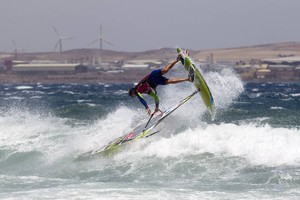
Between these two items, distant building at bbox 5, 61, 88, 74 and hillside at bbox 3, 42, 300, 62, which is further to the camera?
hillside at bbox 3, 42, 300, 62

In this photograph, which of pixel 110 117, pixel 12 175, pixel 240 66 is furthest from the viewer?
pixel 240 66

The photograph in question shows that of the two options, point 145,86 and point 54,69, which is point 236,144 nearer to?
point 145,86

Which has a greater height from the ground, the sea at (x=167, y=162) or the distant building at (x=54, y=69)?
the sea at (x=167, y=162)

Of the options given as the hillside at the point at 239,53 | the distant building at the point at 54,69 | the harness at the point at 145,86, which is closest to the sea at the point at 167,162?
the harness at the point at 145,86

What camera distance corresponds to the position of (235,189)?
13359mm

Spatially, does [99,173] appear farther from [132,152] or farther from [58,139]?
[58,139]

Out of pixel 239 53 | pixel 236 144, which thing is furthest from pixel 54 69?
pixel 236 144

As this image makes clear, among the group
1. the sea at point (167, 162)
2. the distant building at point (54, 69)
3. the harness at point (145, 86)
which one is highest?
the harness at point (145, 86)

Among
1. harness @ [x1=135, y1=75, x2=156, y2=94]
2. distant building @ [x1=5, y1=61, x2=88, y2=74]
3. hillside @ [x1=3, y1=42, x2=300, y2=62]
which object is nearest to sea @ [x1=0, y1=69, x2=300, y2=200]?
harness @ [x1=135, y1=75, x2=156, y2=94]

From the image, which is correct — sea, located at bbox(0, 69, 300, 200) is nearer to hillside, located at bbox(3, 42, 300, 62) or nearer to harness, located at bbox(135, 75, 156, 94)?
harness, located at bbox(135, 75, 156, 94)

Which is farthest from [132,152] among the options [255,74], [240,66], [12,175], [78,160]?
[240,66]

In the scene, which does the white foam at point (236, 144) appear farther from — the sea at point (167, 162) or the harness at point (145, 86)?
the harness at point (145, 86)

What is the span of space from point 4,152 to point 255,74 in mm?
114667

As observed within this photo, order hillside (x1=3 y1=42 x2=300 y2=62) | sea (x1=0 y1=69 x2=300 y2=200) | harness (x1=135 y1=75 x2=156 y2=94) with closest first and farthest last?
sea (x1=0 y1=69 x2=300 y2=200)
harness (x1=135 y1=75 x2=156 y2=94)
hillside (x1=3 y1=42 x2=300 y2=62)
